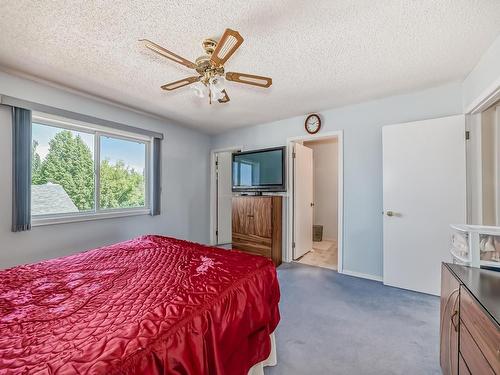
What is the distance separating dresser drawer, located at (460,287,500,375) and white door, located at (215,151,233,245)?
159 inches

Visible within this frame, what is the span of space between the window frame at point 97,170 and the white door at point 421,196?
340 centimetres

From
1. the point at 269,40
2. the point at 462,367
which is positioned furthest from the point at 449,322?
the point at 269,40

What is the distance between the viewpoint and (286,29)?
65.3 inches

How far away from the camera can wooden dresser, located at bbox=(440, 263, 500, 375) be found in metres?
0.87

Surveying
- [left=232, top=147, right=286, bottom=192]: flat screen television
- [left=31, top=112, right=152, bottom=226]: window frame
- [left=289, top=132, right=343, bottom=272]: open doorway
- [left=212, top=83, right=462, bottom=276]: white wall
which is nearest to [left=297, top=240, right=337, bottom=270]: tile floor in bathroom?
[left=289, top=132, right=343, bottom=272]: open doorway

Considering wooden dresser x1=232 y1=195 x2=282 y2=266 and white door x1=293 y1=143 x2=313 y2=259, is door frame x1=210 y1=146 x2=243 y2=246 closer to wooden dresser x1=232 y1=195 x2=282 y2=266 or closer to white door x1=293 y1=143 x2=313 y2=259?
wooden dresser x1=232 y1=195 x2=282 y2=266

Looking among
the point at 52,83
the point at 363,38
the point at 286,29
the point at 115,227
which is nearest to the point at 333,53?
the point at 363,38

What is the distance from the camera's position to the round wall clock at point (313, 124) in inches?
135

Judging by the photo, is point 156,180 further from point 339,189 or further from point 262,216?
point 339,189

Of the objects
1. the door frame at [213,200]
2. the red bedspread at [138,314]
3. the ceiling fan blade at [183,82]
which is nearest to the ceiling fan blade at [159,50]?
the ceiling fan blade at [183,82]

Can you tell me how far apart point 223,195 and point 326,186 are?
2.46 meters

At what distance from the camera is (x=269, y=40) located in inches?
70.1

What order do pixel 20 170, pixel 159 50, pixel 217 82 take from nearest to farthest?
1. pixel 159 50
2. pixel 217 82
3. pixel 20 170

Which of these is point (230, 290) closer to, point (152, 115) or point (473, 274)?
point (473, 274)
